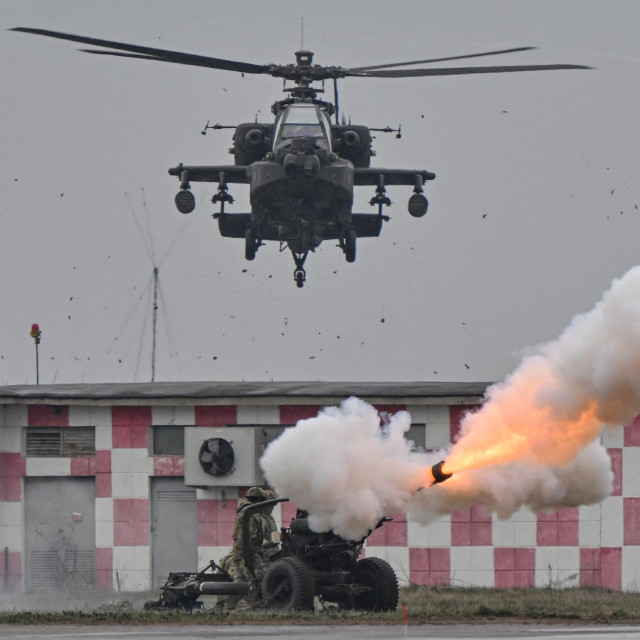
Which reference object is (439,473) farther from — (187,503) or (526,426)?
(187,503)

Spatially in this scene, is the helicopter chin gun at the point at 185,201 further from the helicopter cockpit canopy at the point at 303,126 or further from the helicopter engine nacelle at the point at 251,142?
the helicopter cockpit canopy at the point at 303,126

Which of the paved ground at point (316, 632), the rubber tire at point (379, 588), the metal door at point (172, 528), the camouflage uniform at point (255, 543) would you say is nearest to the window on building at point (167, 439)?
the metal door at point (172, 528)

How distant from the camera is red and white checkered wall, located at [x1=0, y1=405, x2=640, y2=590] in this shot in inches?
1356

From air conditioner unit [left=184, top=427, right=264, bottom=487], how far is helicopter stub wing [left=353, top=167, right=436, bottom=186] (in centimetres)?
1300

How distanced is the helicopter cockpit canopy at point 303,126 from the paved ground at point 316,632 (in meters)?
21.0

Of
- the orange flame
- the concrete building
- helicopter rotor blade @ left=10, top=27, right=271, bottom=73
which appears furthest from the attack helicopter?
the orange flame

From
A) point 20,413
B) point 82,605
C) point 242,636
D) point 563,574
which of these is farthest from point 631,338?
point 20,413

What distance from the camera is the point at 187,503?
117 feet

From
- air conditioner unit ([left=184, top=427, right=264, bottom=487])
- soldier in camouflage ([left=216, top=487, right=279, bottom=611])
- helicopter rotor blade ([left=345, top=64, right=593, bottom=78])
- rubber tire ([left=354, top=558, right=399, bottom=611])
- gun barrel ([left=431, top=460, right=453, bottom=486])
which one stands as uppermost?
helicopter rotor blade ([left=345, top=64, right=593, bottom=78])

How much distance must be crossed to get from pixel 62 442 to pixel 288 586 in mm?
10884

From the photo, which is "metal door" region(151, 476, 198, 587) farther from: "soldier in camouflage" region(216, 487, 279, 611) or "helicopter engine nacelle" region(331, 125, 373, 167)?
"helicopter engine nacelle" region(331, 125, 373, 167)

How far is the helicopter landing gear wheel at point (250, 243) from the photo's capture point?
4591cm

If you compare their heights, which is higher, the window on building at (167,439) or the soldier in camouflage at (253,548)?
the window on building at (167,439)

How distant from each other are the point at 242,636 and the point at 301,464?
16.7ft
